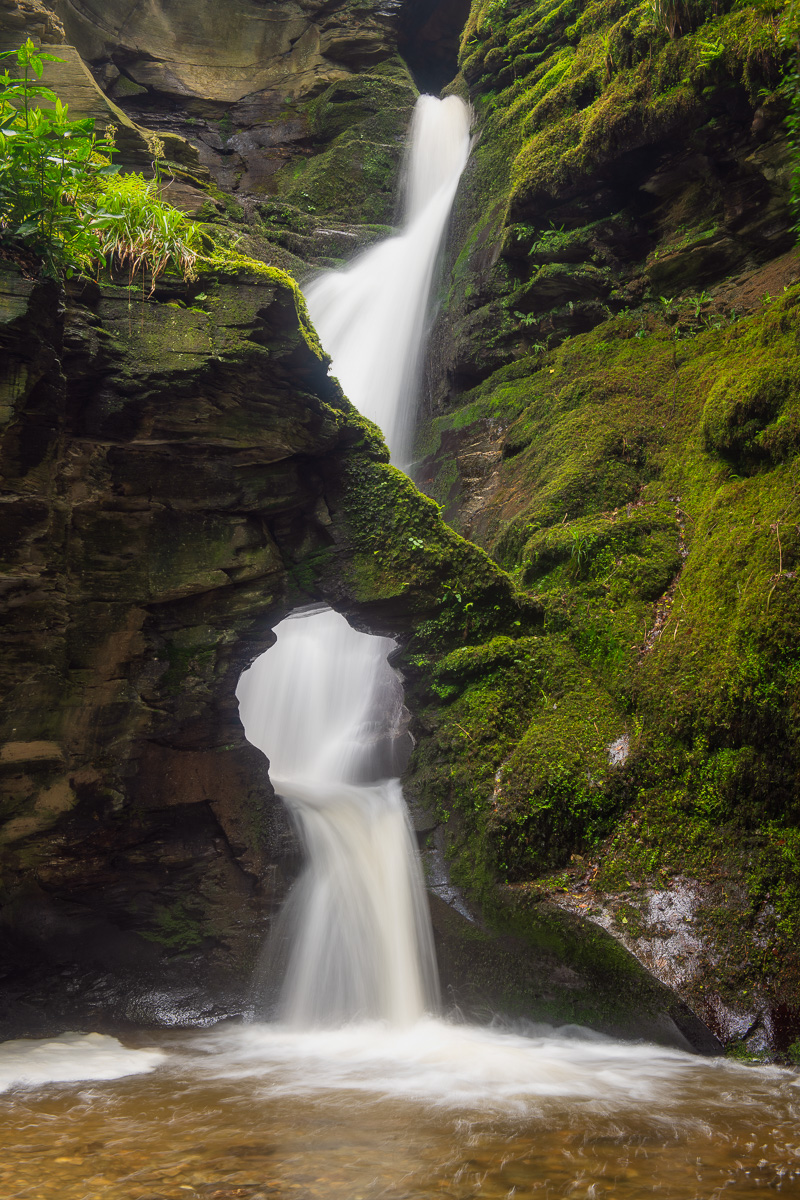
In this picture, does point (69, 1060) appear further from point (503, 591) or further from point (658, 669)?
point (658, 669)

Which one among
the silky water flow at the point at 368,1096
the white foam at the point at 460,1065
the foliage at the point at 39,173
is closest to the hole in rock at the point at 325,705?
the silky water flow at the point at 368,1096

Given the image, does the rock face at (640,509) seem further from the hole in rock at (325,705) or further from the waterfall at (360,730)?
the hole in rock at (325,705)

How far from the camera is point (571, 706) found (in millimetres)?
6098

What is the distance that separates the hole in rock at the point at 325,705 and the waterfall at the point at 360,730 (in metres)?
0.02

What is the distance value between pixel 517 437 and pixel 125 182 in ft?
17.4

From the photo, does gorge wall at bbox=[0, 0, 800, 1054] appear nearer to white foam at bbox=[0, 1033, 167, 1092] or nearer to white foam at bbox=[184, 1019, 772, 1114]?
white foam at bbox=[184, 1019, 772, 1114]

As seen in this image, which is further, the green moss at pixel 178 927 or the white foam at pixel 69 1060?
the green moss at pixel 178 927

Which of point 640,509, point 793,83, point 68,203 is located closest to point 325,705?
point 640,509

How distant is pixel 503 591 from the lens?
6898mm

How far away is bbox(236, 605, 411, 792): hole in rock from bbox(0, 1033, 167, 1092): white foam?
381 cm

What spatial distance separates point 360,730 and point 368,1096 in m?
5.79

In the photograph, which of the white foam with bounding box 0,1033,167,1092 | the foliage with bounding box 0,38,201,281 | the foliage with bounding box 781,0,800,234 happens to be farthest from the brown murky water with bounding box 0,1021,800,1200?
the foliage with bounding box 781,0,800,234

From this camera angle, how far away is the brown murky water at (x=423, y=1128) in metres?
2.88

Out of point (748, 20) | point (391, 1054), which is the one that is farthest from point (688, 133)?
point (391, 1054)
